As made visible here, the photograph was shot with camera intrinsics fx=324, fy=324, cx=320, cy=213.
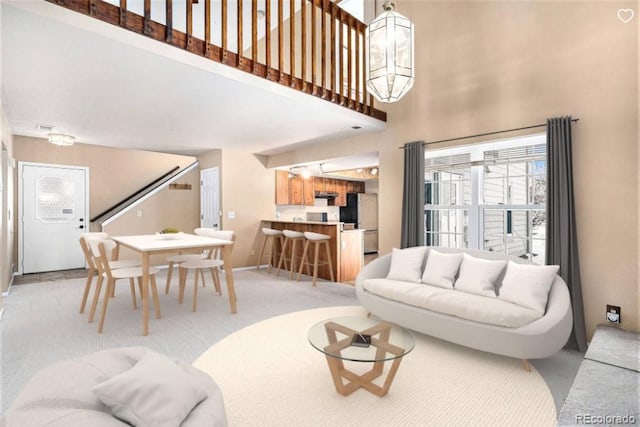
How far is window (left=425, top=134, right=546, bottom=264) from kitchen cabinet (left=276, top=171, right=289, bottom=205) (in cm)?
349

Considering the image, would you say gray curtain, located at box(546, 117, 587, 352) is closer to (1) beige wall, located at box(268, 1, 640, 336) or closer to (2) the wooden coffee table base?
(1) beige wall, located at box(268, 1, 640, 336)

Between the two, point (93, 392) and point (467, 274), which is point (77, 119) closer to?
point (93, 392)

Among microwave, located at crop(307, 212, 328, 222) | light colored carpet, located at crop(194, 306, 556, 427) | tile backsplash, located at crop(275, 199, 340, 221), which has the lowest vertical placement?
light colored carpet, located at crop(194, 306, 556, 427)

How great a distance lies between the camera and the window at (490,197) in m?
3.44

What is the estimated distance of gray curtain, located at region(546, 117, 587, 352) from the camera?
2.91 metres

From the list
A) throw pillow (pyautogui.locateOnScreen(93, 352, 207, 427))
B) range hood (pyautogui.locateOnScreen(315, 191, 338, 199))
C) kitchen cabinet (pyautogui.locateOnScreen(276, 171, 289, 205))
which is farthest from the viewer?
range hood (pyautogui.locateOnScreen(315, 191, 338, 199))

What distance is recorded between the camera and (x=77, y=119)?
4.23m

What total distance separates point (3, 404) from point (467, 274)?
3.56 metres

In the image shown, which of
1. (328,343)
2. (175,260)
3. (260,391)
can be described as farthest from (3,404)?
(175,260)

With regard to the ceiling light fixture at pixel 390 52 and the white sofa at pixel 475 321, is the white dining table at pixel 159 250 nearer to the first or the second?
the white sofa at pixel 475 321

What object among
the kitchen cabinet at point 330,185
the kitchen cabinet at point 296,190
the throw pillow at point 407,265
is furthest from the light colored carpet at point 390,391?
the kitchen cabinet at point 330,185

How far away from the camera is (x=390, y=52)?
2188 millimetres

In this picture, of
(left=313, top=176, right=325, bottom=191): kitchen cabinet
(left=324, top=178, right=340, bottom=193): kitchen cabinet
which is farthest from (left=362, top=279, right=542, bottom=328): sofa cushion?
(left=324, top=178, right=340, bottom=193): kitchen cabinet

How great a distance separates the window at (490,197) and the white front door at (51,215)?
652cm
